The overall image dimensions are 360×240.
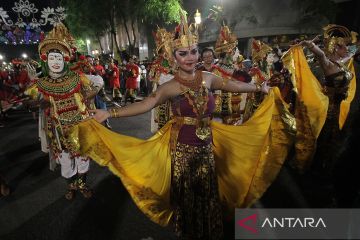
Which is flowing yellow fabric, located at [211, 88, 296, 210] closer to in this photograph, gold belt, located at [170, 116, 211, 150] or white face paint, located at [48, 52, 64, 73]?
gold belt, located at [170, 116, 211, 150]

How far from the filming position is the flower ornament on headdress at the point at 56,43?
13.0 ft

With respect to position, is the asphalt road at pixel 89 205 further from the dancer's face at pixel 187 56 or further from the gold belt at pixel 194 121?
the dancer's face at pixel 187 56

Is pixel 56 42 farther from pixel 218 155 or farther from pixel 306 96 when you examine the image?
pixel 306 96

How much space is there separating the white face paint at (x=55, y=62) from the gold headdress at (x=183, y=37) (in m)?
2.13

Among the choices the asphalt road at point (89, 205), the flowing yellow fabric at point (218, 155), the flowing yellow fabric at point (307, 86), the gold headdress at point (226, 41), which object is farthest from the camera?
the gold headdress at point (226, 41)

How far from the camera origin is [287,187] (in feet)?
14.5

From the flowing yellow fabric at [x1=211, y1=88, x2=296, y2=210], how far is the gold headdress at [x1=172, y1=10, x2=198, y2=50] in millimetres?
995

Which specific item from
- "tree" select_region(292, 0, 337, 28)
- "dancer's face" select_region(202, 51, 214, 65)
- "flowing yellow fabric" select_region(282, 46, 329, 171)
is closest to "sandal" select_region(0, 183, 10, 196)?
"dancer's face" select_region(202, 51, 214, 65)

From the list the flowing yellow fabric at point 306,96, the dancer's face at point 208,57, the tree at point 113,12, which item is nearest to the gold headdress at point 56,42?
the dancer's face at point 208,57

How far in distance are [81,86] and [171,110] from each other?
6.70ft

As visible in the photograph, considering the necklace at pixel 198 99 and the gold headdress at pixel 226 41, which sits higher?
the gold headdress at pixel 226 41

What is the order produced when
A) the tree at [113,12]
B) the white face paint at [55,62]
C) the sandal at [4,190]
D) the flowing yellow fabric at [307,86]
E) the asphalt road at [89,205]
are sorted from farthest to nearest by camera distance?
the tree at [113,12], the sandal at [4,190], the white face paint at [55,62], the flowing yellow fabric at [307,86], the asphalt road at [89,205]

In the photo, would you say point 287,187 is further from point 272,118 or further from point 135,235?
point 135,235

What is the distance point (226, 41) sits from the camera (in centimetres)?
596
